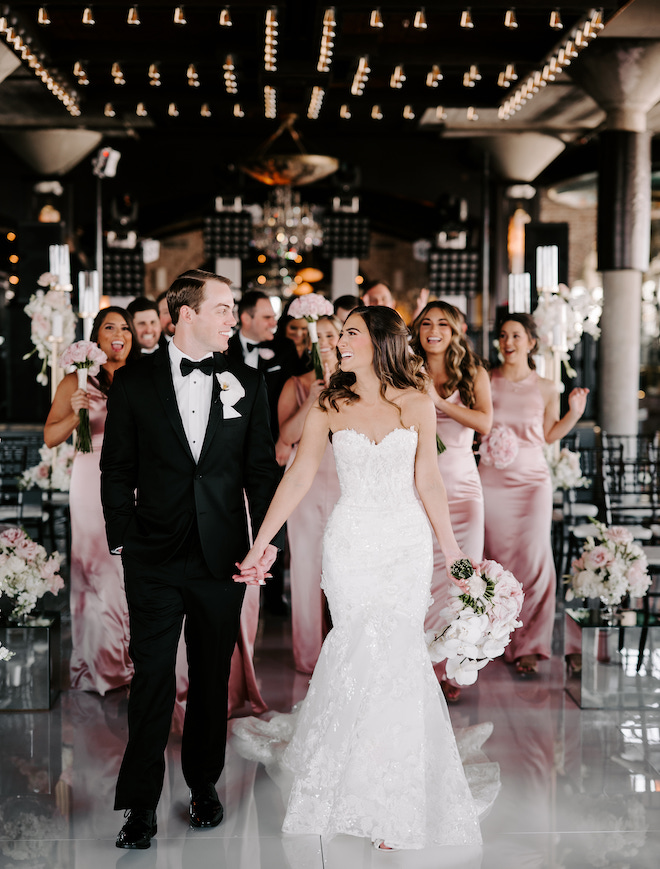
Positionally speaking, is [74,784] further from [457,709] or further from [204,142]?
[204,142]

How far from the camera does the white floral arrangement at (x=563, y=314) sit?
7.43 m

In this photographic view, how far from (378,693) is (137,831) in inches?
36.8

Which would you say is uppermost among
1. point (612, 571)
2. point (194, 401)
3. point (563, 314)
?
point (563, 314)

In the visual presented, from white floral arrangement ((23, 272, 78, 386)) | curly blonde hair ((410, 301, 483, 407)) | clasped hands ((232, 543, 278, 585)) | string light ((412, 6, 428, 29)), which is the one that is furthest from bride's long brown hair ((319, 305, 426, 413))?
string light ((412, 6, 428, 29))

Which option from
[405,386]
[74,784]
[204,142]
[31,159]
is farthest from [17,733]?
[204,142]

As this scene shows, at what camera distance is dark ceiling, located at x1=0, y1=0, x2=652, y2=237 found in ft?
28.5

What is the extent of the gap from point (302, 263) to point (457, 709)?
17.1 metres

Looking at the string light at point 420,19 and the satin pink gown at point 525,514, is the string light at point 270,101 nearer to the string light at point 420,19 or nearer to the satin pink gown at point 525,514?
the string light at point 420,19

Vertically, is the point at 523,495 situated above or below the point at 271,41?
below

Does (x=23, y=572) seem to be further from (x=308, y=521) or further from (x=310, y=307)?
(x=310, y=307)

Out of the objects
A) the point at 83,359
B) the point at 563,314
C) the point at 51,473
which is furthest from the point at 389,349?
the point at 51,473

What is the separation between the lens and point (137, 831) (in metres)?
3.21

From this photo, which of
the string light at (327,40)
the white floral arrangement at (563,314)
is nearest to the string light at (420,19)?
the string light at (327,40)

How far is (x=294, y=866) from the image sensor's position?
311 cm
